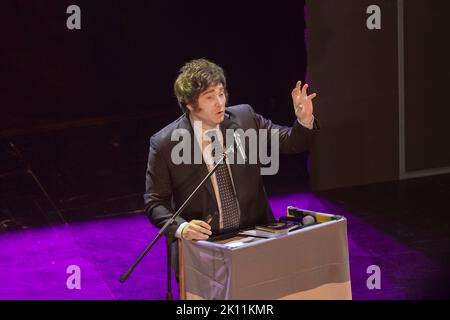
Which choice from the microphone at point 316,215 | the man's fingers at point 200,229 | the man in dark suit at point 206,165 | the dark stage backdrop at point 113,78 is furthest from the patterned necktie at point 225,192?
the dark stage backdrop at point 113,78

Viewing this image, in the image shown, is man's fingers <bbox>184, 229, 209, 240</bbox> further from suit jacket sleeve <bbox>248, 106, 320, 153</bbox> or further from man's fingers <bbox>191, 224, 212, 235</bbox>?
suit jacket sleeve <bbox>248, 106, 320, 153</bbox>

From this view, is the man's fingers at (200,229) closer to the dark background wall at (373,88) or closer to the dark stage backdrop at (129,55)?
the dark background wall at (373,88)

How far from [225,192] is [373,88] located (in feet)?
12.0

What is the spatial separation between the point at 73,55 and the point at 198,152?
4.50 metres

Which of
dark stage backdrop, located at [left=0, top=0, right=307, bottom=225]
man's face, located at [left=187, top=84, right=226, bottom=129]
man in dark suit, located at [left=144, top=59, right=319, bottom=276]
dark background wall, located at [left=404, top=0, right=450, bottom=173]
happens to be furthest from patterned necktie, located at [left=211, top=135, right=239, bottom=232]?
dark background wall, located at [left=404, top=0, right=450, bottom=173]

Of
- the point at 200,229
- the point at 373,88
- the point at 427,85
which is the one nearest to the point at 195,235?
the point at 200,229

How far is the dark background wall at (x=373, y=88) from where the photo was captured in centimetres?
691

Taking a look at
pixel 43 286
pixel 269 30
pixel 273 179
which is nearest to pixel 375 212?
pixel 273 179

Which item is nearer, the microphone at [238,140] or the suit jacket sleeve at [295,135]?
the microphone at [238,140]

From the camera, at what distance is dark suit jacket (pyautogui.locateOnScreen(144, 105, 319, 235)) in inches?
147

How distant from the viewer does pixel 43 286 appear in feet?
17.0

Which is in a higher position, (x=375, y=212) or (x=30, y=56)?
(x=30, y=56)

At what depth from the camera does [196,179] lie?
3.73 meters
